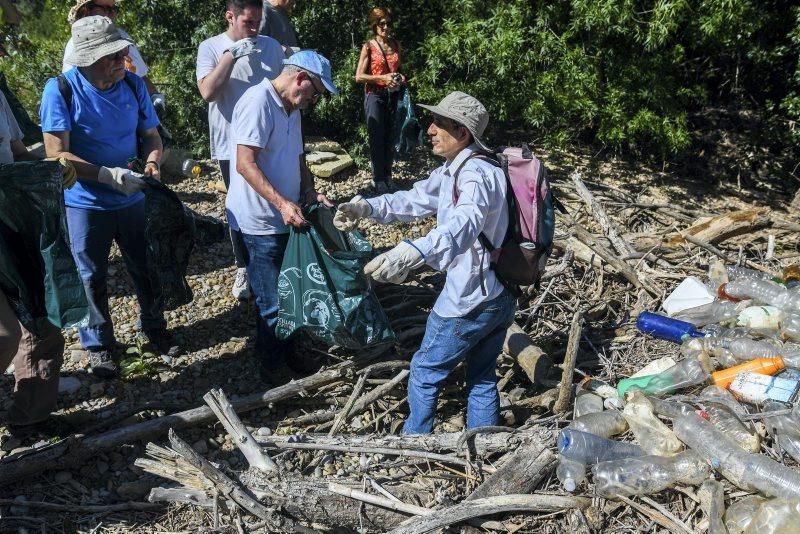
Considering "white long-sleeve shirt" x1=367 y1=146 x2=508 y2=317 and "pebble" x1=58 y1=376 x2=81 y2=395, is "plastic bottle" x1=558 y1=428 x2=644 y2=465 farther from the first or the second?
"pebble" x1=58 y1=376 x2=81 y2=395

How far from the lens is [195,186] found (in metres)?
7.37

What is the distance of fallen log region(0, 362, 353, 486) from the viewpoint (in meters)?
3.62

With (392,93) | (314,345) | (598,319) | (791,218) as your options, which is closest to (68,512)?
(314,345)

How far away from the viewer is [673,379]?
13.4 feet

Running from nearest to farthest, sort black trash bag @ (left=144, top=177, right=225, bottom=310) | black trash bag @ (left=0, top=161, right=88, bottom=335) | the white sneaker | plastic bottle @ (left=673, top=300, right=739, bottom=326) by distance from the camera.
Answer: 1. black trash bag @ (left=0, top=161, right=88, bottom=335)
2. black trash bag @ (left=144, top=177, right=225, bottom=310)
3. plastic bottle @ (left=673, top=300, right=739, bottom=326)
4. the white sneaker

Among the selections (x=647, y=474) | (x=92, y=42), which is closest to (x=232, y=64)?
(x=92, y=42)

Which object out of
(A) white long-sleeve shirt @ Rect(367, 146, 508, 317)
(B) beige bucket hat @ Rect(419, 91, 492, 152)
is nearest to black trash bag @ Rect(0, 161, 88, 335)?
(A) white long-sleeve shirt @ Rect(367, 146, 508, 317)

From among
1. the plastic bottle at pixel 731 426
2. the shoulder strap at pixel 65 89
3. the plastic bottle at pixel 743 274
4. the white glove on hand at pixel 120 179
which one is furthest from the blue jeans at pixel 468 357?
the shoulder strap at pixel 65 89

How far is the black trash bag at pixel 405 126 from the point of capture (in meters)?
6.98

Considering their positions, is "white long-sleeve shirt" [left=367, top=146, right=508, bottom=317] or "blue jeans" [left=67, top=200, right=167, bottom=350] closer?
"white long-sleeve shirt" [left=367, top=146, right=508, bottom=317]

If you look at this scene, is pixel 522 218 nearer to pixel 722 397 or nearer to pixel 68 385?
pixel 722 397

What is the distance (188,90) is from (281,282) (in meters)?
4.48

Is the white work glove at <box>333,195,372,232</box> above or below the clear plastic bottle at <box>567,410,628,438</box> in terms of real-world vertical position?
above

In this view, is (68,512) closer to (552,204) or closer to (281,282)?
(281,282)
